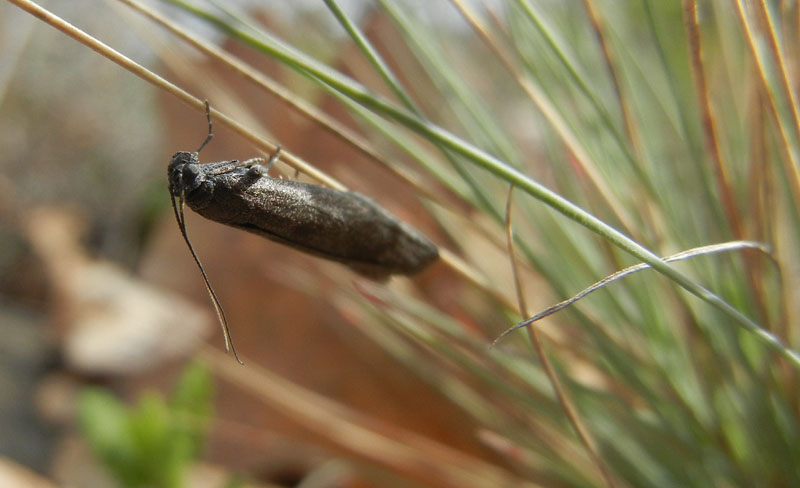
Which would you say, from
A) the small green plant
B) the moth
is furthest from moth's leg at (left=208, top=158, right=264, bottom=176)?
the small green plant

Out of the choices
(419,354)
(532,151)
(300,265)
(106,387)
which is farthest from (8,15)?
(419,354)

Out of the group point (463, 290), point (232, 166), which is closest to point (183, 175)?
point (232, 166)

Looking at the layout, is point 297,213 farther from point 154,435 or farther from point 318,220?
point 154,435

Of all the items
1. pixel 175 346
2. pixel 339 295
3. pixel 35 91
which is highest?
pixel 35 91

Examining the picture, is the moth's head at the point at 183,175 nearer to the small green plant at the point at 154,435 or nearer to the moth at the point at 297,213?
the moth at the point at 297,213

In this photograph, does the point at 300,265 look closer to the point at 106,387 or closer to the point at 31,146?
the point at 106,387

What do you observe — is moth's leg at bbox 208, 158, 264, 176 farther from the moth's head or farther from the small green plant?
the small green plant
